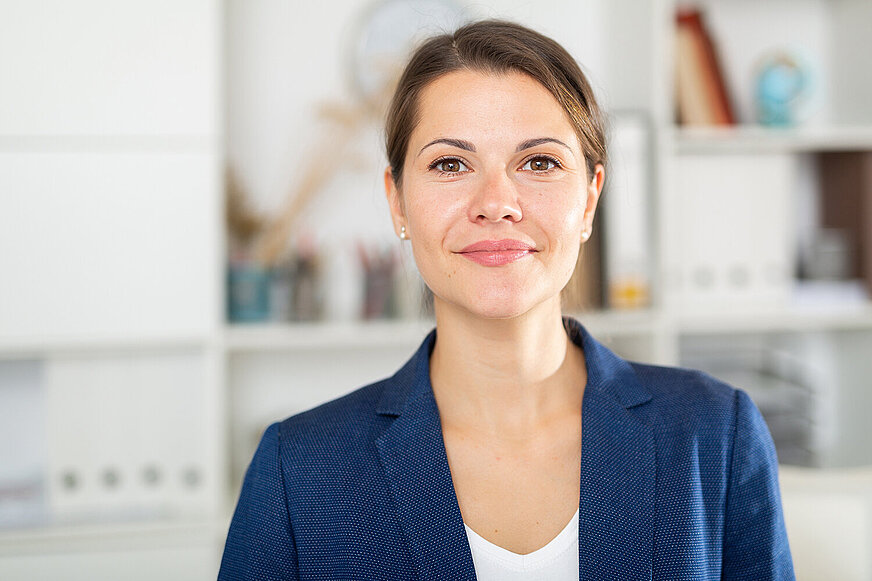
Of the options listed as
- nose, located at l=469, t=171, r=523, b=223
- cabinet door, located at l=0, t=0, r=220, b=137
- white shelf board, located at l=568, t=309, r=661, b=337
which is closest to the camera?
nose, located at l=469, t=171, r=523, b=223

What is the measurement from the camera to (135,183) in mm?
2035

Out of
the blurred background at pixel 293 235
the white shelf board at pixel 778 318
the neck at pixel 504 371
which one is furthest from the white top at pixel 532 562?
the white shelf board at pixel 778 318

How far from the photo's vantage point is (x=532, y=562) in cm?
114

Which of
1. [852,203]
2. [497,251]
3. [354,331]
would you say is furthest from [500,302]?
[852,203]

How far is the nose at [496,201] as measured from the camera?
3.63 feet

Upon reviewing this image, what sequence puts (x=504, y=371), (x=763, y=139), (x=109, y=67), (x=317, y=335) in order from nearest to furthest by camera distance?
(x=504, y=371) < (x=109, y=67) < (x=317, y=335) < (x=763, y=139)

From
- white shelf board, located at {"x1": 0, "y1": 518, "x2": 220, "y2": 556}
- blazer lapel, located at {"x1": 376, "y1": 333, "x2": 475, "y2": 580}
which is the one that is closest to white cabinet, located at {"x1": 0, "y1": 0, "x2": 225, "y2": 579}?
white shelf board, located at {"x1": 0, "y1": 518, "x2": 220, "y2": 556}

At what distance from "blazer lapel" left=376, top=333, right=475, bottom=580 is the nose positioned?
0.31 m

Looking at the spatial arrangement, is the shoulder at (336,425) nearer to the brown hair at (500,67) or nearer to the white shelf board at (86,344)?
the brown hair at (500,67)

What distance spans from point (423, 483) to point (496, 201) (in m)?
0.41

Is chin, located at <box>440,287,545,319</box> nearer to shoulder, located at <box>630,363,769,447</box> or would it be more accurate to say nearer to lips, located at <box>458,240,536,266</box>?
lips, located at <box>458,240,536,266</box>

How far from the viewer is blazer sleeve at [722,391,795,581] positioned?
45.6 inches

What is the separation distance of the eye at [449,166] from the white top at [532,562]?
19.3 inches

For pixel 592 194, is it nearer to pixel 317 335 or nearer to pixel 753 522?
pixel 753 522
